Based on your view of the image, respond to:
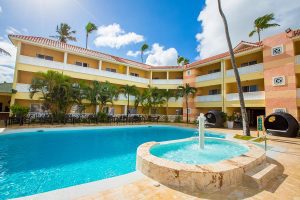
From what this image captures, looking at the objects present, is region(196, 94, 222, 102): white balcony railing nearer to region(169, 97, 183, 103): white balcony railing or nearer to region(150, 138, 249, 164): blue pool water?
region(169, 97, 183, 103): white balcony railing

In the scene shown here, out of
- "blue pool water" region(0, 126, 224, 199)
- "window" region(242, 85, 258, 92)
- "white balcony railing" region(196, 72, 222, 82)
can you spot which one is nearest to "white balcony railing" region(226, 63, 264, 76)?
"window" region(242, 85, 258, 92)

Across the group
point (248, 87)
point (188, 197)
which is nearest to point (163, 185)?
point (188, 197)

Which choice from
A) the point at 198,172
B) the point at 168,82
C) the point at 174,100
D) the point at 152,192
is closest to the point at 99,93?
the point at 168,82

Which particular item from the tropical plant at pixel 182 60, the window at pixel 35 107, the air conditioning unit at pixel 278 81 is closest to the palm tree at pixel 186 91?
the air conditioning unit at pixel 278 81

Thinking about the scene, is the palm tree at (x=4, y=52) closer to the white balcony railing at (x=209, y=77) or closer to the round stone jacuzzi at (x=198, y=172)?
the round stone jacuzzi at (x=198, y=172)

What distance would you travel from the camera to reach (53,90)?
1781 cm

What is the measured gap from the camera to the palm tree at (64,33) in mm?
33188

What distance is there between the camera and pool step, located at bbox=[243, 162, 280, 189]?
4.16 m

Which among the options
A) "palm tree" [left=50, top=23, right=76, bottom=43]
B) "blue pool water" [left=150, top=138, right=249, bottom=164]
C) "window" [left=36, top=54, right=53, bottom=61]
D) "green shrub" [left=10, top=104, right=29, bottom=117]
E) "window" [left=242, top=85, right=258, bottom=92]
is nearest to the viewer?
"blue pool water" [left=150, top=138, right=249, bottom=164]

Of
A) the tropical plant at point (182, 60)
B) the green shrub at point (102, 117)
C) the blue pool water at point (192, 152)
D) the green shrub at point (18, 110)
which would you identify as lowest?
the blue pool water at point (192, 152)

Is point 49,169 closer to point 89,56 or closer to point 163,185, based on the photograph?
point 163,185

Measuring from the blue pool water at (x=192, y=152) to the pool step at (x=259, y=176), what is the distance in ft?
5.80

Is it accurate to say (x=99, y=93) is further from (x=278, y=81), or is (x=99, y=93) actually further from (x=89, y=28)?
(x=89, y=28)

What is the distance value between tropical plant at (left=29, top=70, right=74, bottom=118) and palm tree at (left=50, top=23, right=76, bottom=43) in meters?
19.3
